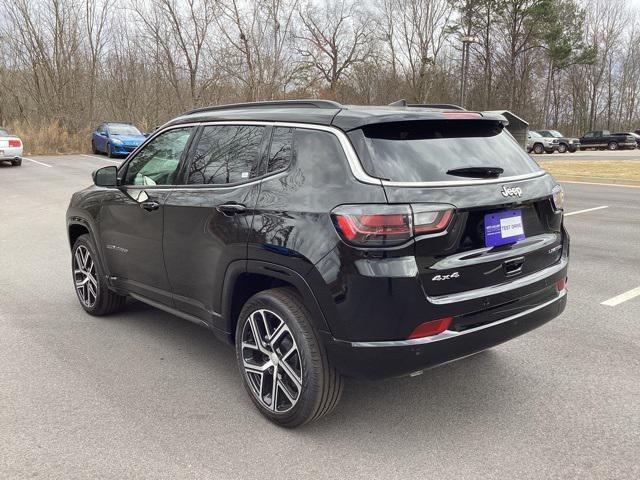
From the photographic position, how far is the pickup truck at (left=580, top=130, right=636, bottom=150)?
138 ft

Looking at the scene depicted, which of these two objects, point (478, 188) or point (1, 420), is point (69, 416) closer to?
point (1, 420)

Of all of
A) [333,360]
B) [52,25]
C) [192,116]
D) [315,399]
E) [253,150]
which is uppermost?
[52,25]

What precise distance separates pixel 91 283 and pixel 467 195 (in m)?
3.62

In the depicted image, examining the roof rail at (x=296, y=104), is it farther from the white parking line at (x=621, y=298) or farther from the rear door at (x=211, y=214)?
the white parking line at (x=621, y=298)

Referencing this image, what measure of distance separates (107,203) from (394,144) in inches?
107

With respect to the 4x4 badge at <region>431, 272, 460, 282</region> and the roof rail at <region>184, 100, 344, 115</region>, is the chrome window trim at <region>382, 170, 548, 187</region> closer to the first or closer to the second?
the 4x4 badge at <region>431, 272, 460, 282</region>

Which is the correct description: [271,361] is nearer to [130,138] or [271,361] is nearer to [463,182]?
[463,182]

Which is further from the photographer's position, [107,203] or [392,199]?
[107,203]

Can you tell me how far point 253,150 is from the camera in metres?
3.40

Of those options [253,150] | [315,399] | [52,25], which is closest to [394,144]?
[253,150]

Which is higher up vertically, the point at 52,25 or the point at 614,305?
the point at 52,25

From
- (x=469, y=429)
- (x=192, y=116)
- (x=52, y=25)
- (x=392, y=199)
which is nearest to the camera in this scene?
(x=392, y=199)

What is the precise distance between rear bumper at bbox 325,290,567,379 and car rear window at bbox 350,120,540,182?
799mm

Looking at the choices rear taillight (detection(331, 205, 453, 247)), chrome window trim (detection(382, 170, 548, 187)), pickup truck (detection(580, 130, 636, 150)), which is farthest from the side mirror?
pickup truck (detection(580, 130, 636, 150))
